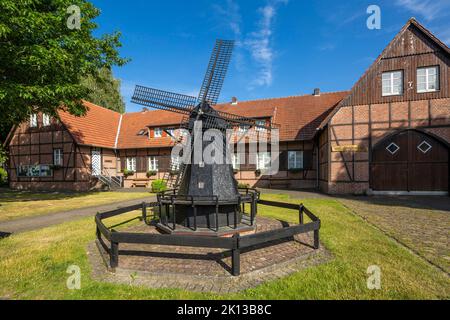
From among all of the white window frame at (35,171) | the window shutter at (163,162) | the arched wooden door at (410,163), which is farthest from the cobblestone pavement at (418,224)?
the white window frame at (35,171)

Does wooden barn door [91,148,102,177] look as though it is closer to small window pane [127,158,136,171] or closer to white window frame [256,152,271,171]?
small window pane [127,158,136,171]

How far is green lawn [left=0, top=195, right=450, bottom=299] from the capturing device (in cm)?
352

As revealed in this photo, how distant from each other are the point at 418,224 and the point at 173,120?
63.9 feet

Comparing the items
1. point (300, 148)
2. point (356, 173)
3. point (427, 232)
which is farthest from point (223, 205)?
point (300, 148)

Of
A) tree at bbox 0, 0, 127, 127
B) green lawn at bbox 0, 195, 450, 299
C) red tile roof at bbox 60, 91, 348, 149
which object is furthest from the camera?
red tile roof at bbox 60, 91, 348, 149

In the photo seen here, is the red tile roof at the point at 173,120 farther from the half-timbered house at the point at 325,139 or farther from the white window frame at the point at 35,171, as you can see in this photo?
the white window frame at the point at 35,171

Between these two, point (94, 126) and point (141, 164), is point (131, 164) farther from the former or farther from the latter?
point (94, 126)

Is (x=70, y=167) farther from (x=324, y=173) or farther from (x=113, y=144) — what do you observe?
(x=324, y=173)

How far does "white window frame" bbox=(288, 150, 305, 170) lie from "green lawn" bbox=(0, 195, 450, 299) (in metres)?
12.7

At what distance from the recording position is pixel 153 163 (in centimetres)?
2217

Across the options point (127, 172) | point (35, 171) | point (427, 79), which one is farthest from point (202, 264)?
point (35, 171)

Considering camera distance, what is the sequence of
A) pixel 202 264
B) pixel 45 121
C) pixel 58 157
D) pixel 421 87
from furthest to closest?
pixel 45 121 → pixel 58 157 → pixel 421 87 → pixel 202 264

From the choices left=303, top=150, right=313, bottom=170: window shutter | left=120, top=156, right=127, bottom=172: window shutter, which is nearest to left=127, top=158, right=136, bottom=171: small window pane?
left=120, top=156, right=127, bottom=172: window shutter
